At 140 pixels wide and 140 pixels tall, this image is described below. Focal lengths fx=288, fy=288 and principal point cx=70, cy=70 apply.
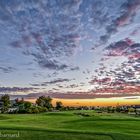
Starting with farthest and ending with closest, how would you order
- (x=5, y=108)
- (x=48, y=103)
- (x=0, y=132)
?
(x=48, y=103) → (x=5, y=108) → (x=0, y=132)

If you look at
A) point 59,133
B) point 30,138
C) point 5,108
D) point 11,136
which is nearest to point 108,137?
point 59,133

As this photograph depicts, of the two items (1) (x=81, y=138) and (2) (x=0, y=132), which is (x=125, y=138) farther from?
(2) (x=0, y=132)

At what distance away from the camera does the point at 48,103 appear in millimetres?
184750

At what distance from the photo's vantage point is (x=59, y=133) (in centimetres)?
3797

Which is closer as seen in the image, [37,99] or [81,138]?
[81,138]

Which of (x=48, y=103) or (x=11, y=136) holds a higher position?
(x=48, y=103)

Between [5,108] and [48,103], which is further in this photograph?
[48,103]

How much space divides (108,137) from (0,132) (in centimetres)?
1404

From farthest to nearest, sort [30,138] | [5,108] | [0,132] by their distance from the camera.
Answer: [5,108] < [0,132] < [30,138]

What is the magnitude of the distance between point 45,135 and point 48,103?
14897cm

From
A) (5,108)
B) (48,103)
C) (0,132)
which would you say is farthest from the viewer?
(48,103)

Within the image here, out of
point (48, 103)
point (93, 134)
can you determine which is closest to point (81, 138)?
point (93, 134)

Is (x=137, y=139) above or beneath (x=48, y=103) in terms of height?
beneath

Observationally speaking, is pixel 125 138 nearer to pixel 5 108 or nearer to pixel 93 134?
pixel 93 134
